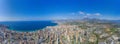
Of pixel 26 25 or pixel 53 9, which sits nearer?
pixel 26 25

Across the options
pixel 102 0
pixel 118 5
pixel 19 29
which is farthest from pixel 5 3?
pixel 118 5

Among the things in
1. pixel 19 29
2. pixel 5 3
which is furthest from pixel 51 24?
pixel 5 3

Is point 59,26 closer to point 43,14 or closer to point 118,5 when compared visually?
point 43,14

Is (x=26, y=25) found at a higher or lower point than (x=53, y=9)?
lower

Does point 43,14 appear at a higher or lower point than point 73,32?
higher

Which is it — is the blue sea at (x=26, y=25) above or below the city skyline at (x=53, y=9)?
below

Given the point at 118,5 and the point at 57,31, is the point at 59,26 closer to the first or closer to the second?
the point at 57,31

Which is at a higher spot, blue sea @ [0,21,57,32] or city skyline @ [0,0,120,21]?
city skyline @ [0,0,120,21]
